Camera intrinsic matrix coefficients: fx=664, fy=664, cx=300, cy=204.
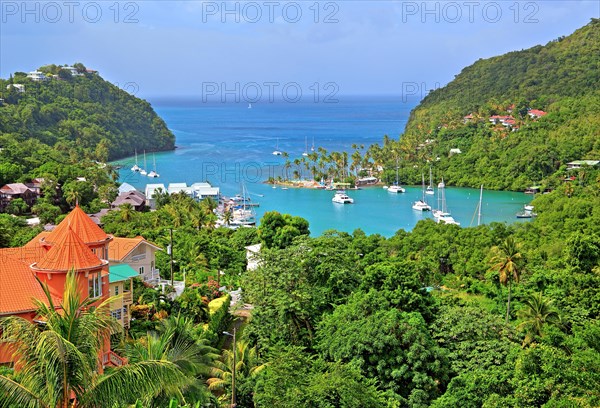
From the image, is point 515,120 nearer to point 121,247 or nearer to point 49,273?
point 121,247

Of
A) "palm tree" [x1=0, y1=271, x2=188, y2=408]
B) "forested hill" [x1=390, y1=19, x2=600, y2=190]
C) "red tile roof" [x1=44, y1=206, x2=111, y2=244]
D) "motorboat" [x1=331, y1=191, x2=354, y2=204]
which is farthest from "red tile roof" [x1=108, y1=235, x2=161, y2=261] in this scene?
"forested hill" [x1=390, y1=19, x2=600, y2=190]

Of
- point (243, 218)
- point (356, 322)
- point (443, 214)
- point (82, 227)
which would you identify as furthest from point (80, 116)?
point (356, 322)

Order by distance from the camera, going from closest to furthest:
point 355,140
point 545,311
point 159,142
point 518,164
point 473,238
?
point 545,311 < point 473,238 < point 518,164 < point 159,142 < point 355,140

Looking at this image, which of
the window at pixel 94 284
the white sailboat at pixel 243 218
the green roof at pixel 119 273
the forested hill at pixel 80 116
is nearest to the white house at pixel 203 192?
the white sailboat at pixel 243 218

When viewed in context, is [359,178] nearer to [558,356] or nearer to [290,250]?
[290,250]

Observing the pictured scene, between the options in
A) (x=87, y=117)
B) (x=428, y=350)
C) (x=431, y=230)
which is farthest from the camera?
(x=87, y=117)

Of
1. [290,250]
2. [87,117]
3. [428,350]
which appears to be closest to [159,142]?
[87,117]
